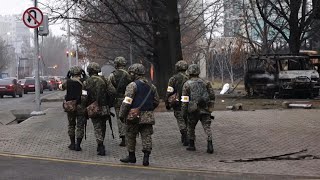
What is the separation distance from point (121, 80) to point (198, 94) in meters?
1.86

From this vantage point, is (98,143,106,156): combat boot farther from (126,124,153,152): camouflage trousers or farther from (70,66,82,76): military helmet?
(70,66,82,76): military helmet

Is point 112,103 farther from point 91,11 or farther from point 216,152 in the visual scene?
point 91,11

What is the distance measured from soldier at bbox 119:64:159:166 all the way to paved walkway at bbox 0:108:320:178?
52cm

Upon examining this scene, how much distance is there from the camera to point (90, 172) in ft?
27.6

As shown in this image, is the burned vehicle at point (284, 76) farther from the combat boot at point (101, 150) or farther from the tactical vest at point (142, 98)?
the tactical vest at point (142, 98)

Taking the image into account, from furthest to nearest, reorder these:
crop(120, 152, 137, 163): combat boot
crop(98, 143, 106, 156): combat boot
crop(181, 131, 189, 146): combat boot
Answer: crop(181, 131, 189, 146): combat boot, crop(98, 143, 106, 156): combat boot, crop(120, 152, 137, 163): combat boot

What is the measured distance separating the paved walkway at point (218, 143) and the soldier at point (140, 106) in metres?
0.52

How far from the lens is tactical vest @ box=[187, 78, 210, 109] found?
991 cm

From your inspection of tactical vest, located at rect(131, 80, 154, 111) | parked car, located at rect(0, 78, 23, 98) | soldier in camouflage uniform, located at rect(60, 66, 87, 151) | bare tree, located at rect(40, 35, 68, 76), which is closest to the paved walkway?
soldier in camouflage uniform, located at rect(60, 66, 87, 151)

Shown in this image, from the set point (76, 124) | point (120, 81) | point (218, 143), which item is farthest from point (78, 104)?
point (218, 143)

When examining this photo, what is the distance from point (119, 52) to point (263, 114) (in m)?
27.7

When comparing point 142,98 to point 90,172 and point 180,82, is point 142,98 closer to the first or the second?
point 90,172

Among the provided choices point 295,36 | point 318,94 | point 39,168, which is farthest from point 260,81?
point 39,168

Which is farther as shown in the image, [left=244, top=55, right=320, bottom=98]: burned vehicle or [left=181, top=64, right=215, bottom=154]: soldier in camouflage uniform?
[left=244, top=55, right=320, bottom=98]: burned vehicle
